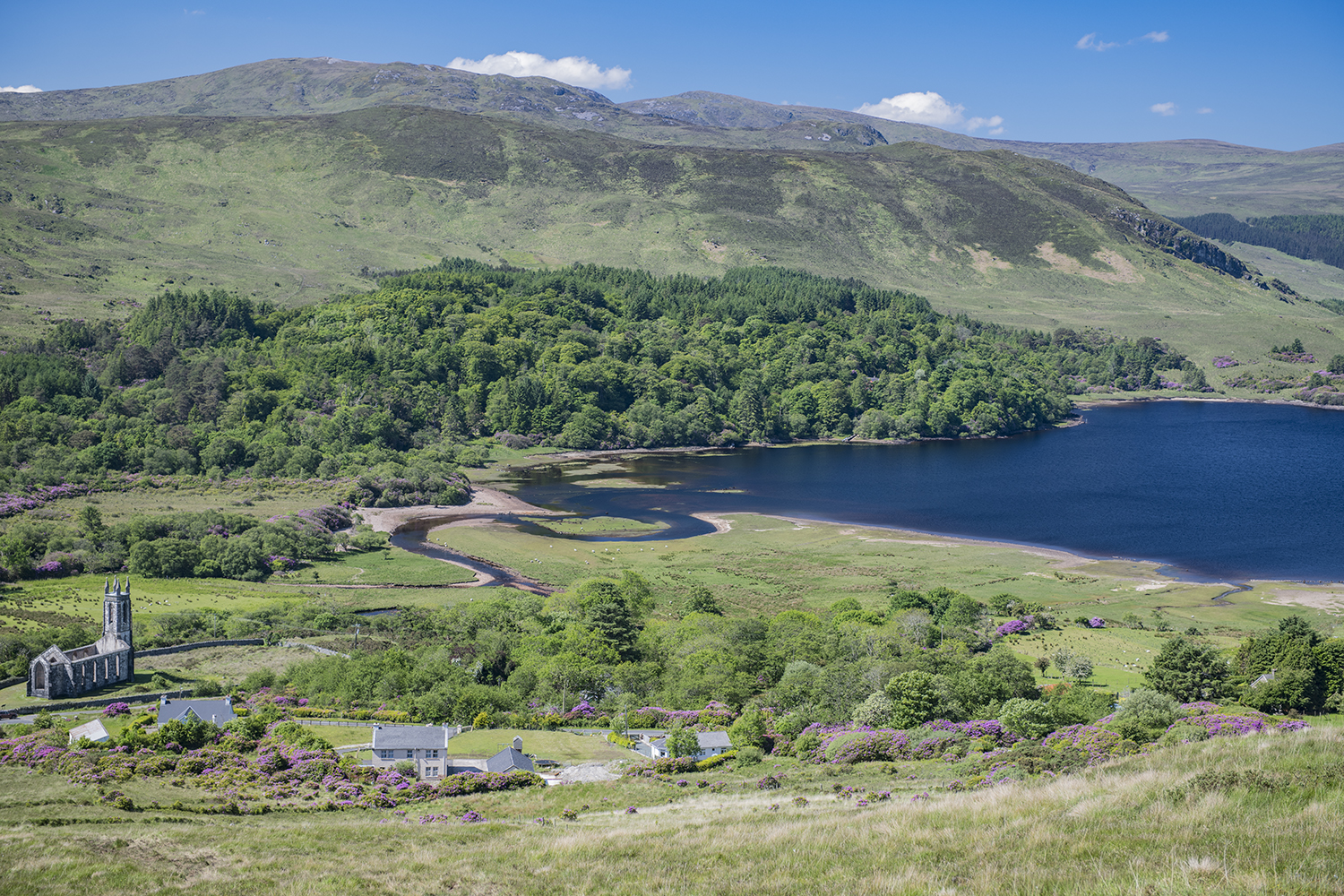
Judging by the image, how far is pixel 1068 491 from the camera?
136375mm

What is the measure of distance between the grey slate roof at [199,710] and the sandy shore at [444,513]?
228 ft

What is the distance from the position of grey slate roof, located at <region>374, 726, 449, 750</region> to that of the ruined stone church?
2303 centimetres

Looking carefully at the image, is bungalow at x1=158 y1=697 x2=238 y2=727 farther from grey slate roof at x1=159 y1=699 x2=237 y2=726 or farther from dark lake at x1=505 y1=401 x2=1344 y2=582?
dark lake at x1=505 y1=401 x2=1344 y2=582

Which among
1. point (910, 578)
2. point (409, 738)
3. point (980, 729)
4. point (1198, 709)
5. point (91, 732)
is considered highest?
point (1198, 709)

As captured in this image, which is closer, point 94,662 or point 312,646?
point 94,662

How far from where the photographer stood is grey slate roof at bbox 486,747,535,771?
44.1m

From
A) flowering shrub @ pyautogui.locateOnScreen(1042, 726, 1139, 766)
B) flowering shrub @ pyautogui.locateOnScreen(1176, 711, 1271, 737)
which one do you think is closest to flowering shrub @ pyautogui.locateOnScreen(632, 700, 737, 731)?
flowering shrub @ pyautogui.locateOnScreen(1042, 726, 1139, 766)

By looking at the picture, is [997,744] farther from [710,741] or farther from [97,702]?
[97,702]

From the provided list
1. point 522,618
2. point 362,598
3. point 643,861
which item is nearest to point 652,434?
point 362,598

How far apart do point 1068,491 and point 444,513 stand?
82032 millimetres

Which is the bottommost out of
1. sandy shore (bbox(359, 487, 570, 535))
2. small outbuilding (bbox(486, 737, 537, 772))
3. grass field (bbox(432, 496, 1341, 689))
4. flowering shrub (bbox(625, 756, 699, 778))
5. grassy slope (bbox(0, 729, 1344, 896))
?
grass field (bbox(432, 496, 1341, 689))

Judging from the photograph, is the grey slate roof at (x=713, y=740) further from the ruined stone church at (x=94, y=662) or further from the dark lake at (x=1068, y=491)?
the dark lake at (x=1068, y=491)

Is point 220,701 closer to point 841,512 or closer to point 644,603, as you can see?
point 644,603

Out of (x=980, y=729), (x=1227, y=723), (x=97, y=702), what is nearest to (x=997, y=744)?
(x=980, y=729)
